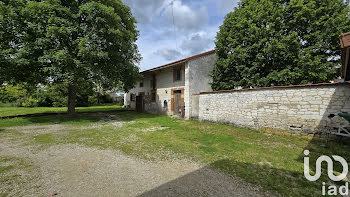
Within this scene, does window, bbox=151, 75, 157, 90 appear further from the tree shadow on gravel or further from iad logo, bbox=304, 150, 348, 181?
iad logo, bbox=304, 150, 348, 181

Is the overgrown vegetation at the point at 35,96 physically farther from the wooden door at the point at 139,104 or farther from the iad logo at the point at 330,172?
the iad logo at the point at 330,172

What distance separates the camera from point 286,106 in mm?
6312

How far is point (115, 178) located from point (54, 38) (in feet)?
31.5

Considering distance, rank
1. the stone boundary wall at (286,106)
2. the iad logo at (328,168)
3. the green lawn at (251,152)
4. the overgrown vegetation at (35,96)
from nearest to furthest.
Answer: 1. the green lawn at (251,152)
2. the iad logo at (328,168)
3. the stone boundary wall at (286,106)
4. the overgrown vegetation at (35,96)

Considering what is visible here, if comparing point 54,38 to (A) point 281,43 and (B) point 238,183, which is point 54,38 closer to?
(B) point 238,183

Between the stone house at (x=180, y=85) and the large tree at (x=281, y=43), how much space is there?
1.26 meters

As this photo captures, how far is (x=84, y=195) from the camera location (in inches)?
91.6

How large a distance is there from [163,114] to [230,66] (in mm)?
7676

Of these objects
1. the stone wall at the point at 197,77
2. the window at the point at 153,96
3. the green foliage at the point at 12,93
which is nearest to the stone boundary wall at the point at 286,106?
the stone wall at the point at 197,77

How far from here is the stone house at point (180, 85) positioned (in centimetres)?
1093

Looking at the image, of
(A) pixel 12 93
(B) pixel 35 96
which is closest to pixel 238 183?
(B) pixel 35 96

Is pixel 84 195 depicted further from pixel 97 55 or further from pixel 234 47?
pixel 234 47

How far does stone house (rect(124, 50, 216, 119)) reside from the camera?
35.9 ft

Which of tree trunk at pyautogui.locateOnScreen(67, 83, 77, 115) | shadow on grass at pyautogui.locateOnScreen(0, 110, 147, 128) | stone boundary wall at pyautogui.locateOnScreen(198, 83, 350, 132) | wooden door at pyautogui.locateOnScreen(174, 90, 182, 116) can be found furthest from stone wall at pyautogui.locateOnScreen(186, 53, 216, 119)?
tree trunk at pyautogui.locateOnScreen(67, 83, 77, 115)
